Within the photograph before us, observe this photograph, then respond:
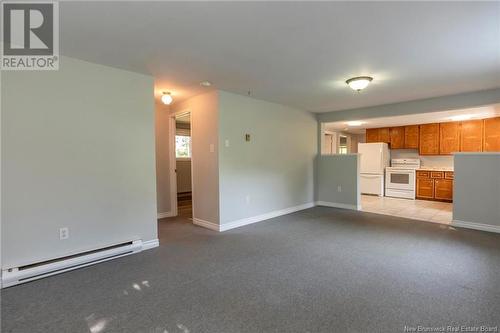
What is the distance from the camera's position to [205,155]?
4.18 metres

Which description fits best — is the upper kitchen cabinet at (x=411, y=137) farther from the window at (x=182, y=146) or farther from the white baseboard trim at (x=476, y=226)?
the window at (x=182, y=146)

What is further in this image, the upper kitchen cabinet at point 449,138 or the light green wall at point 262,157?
the upper kitchen cabinet at point 449,138

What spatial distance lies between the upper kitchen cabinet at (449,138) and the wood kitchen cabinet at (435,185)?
0.64 metres

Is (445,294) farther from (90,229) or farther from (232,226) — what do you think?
(90,229)

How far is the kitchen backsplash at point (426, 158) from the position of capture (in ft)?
22.7

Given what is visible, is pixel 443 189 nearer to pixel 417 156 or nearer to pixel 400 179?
pixel 400 179

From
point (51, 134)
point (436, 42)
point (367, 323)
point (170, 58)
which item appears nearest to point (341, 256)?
point (367, 323)

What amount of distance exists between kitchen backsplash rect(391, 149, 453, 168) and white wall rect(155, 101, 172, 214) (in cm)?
674

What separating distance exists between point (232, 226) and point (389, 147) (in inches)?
235

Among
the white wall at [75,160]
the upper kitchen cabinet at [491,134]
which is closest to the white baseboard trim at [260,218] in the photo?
the white wall at [75,160]

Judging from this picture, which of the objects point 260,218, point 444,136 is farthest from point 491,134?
point 260,218

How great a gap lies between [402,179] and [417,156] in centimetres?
98

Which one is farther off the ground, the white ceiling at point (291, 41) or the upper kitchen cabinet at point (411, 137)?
the white ceiling at point (291, 41)

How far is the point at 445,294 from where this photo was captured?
2.08 meters
